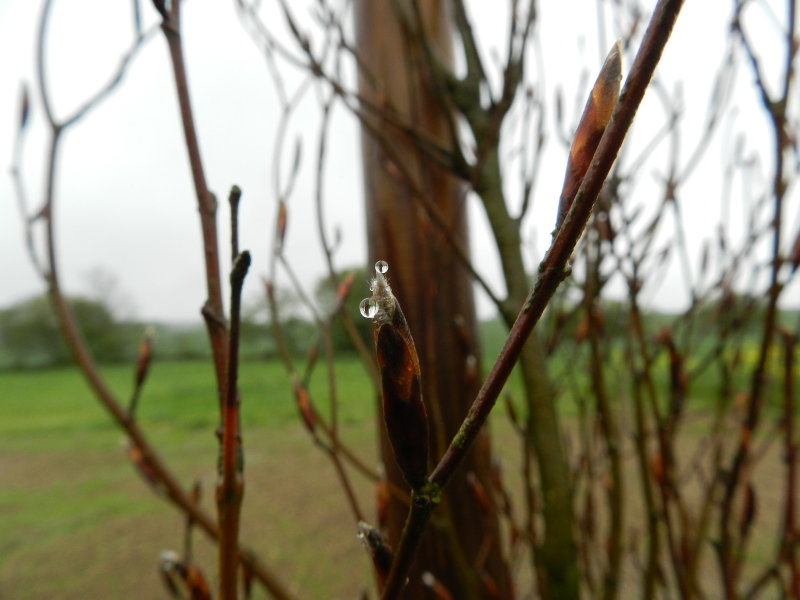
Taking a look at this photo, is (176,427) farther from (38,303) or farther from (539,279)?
(38,303)

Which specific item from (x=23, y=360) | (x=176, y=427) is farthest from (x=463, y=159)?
(x=23, y=360)

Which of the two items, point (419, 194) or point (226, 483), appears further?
point (419, 194)

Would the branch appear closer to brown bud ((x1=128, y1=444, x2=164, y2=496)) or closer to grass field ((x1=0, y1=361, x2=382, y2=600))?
brown bud ((x1=128, y1=444, x2=164, y2=496))

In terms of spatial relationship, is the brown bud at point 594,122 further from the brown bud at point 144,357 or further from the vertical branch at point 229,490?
the brown bud at point 144,357

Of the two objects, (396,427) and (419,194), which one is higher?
(419,194)

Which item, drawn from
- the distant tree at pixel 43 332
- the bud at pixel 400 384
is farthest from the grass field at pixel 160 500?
the distant tree at pixel 43 332

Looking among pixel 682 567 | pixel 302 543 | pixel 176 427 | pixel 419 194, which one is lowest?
pixel 302 543
